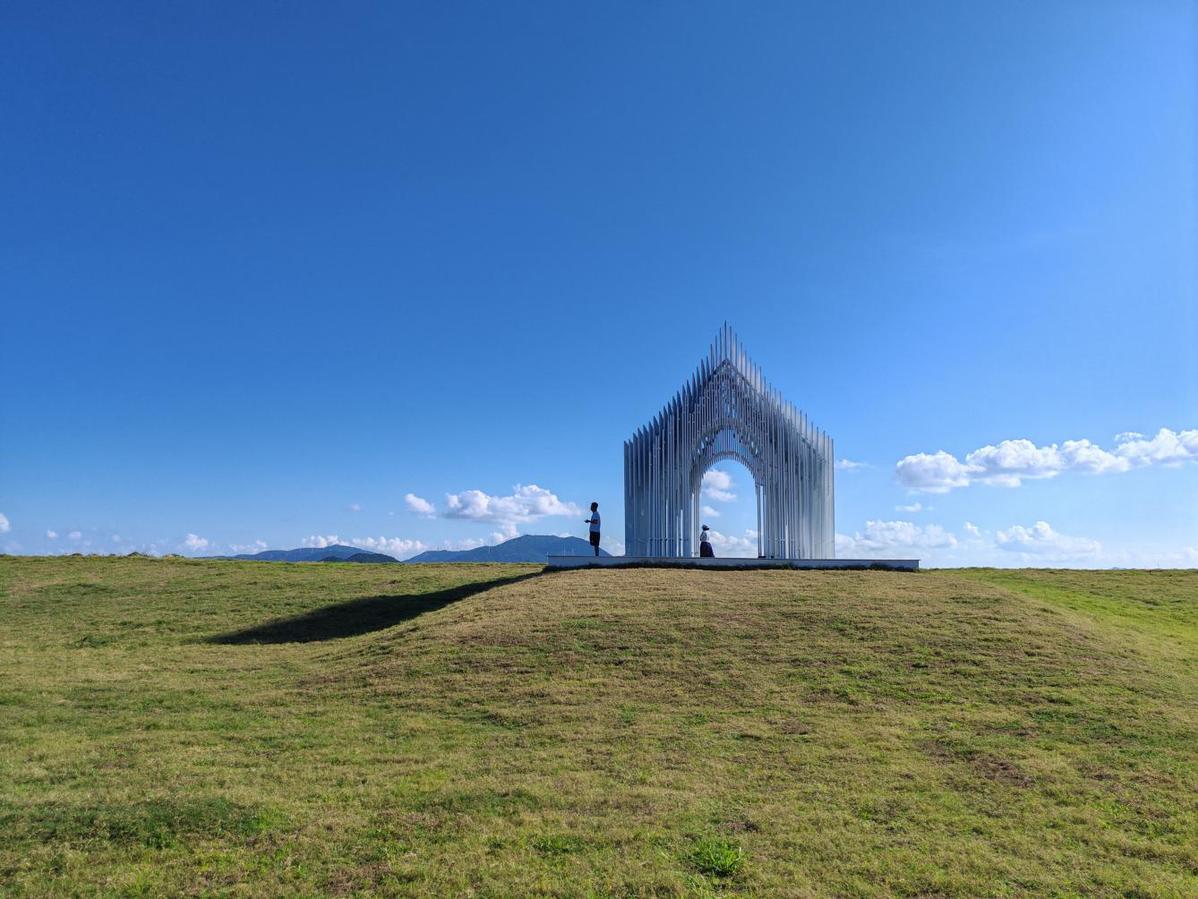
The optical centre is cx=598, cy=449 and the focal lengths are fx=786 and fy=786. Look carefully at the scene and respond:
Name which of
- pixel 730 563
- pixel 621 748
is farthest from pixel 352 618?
pixel 621 748

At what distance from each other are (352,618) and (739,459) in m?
13.6

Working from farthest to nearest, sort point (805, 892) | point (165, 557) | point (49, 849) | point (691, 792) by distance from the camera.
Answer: point (165, 557) → point (691, 792) → point (49, 849) → point (805, 892)

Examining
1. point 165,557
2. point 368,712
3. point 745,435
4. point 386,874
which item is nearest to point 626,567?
point 745,435

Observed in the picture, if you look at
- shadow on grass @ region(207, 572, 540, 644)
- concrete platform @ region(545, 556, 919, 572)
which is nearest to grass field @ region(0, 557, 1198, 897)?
shadow on grass @ region(207, 572, 540, 644)

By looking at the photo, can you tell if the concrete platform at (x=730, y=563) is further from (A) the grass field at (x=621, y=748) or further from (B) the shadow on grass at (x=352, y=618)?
(A) the grass field at (x=621, y=748)

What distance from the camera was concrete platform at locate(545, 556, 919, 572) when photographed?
24.3 metres

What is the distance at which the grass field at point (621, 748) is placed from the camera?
7.18m

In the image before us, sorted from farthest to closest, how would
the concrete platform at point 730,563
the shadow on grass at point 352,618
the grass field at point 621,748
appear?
1. the concrete platform at point 730,563
2. the shadow on grass at point 352,618
3. the grass field at point 621,748

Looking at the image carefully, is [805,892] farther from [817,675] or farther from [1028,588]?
[1028,588]

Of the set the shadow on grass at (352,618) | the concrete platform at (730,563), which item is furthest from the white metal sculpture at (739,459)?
the shadow on grass at (352,618)

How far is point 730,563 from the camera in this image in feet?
80.2

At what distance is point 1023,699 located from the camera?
12328 millimetres

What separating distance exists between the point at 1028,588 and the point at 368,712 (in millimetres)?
20446

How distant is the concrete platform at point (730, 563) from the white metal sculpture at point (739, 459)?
1407 millimetres
